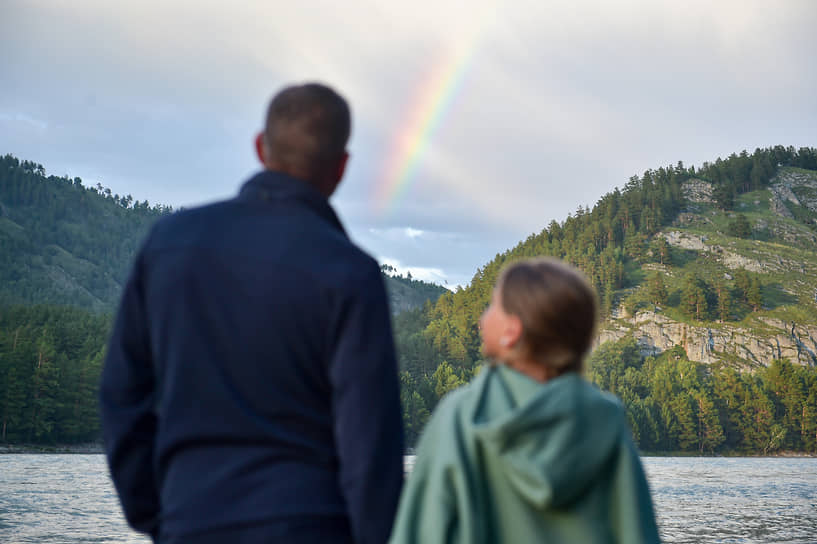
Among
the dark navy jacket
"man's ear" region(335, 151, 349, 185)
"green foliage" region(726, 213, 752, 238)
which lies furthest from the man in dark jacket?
"green foliage" region(726, 213, 752, 238)

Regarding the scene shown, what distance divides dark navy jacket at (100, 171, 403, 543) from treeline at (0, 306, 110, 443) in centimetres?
9411

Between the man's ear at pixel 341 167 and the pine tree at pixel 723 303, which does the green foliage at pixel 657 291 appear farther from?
the man's ear at pixel 341 167

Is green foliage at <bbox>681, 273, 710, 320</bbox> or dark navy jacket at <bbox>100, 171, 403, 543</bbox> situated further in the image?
green foliage at <bbox>681, 273, 710, 320</bbox>

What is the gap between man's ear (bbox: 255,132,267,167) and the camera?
252 cm

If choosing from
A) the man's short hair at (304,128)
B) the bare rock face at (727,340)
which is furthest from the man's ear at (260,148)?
the bare rock face at (727,340)

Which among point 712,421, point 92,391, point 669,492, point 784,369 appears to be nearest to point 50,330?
point 92,391

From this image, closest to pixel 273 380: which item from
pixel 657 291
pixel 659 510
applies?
pixel 659 510

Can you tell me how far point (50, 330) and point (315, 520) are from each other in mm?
119219

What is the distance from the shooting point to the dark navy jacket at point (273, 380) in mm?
2117

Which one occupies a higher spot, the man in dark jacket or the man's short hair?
the man's short hair

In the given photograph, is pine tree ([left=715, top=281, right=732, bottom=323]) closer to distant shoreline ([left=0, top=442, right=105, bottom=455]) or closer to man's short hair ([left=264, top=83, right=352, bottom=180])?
distant shoreline ([left=0, top=442, right=105, bottom=455])

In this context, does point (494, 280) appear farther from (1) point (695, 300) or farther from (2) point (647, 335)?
(1) point (695, 300)

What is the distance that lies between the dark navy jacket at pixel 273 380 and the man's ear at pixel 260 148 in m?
0.29

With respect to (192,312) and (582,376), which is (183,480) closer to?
(192,312)
